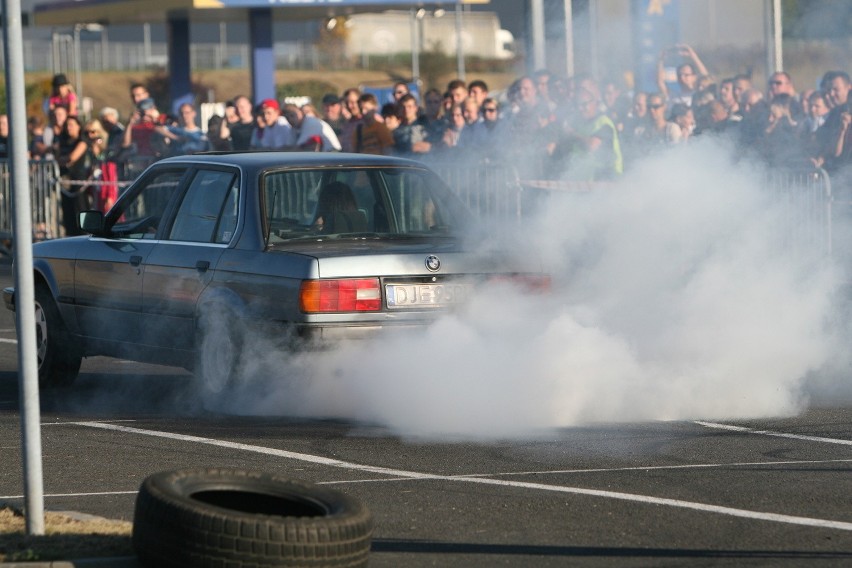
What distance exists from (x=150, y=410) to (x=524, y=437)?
2.47 meters

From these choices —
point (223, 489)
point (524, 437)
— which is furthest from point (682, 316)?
point (223, 489)

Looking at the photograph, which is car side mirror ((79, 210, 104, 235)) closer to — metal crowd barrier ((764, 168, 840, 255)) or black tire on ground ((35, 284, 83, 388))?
black tire on ground ((35, 284, 83, 388))

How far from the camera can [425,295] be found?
28.6 feet

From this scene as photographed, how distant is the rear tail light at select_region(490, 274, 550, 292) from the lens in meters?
8.91

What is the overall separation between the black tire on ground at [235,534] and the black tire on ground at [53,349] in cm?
503

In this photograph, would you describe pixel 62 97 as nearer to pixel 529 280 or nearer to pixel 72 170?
pixel 72 170

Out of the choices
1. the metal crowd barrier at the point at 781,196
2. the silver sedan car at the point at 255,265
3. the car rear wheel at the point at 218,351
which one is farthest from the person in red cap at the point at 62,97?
the car rear wheel at the point at 218,351

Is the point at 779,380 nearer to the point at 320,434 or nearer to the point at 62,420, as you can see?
the point at 320,434

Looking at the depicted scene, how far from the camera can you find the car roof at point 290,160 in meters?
9.32

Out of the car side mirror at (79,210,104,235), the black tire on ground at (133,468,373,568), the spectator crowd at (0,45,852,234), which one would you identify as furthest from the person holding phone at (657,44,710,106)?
the black tire on ground at (133,468,373,568)

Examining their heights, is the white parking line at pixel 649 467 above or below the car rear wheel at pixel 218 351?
below

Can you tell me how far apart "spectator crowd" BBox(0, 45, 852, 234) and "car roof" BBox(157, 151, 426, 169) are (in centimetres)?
271

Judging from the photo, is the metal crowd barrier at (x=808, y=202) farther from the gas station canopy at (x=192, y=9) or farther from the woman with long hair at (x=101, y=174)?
the gas station canopy at (x=192, y=9)

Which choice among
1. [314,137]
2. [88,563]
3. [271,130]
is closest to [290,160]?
[88,563]
